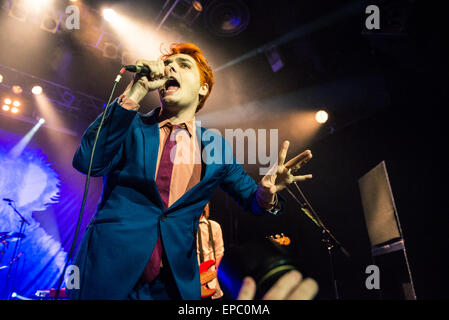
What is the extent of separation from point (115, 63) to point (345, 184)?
5599 millimetres

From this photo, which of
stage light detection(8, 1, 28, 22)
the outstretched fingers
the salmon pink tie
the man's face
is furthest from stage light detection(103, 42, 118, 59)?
the outstretched fingers

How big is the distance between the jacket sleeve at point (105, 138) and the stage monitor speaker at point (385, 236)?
14.1 ft

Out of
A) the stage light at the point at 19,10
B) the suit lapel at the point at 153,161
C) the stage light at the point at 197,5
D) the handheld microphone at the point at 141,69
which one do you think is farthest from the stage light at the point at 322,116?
the stage light at the point at 19,10

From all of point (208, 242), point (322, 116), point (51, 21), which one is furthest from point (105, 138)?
point (51, 21)

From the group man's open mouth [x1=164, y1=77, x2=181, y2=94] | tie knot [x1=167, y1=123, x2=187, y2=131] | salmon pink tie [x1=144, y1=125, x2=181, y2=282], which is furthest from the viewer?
man's open mouth [x1=164, y1=77, x2=181, y2=94]

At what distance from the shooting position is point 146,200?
1146mm

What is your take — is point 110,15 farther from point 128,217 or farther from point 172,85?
point 128,217

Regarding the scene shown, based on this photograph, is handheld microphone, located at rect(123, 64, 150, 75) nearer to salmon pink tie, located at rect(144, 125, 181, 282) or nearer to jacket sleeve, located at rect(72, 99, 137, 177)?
jacket sleeve, located at rect(72, 99, 137, 177)

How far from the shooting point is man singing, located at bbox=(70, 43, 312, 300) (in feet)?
3.26

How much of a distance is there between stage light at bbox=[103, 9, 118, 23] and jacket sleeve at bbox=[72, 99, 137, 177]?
510 centimetres

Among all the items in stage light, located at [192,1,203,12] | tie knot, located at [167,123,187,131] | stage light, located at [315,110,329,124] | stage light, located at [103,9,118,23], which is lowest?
tie knot, located at [167,123,187,131]

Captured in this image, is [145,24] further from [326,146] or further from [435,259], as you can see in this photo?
[435,259]

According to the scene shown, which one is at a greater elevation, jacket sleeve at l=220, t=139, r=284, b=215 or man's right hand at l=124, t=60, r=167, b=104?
man's right hand at l=124, t=60, r=167, b=104

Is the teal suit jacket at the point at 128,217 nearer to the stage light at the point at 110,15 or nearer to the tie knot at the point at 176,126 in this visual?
the tie knot at the point at 176,126
